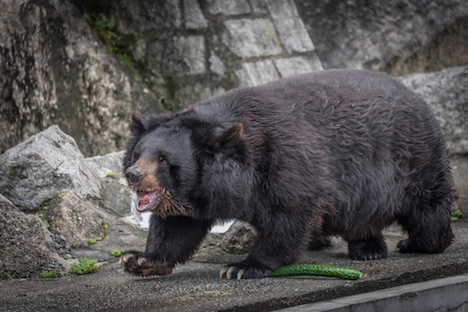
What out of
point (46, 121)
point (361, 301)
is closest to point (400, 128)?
point (361, 301)

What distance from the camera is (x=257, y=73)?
8742 mm

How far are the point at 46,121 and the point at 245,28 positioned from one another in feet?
10.3

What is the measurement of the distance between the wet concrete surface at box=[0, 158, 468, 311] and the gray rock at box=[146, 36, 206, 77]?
3.66 meters

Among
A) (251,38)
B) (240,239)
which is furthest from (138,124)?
(251,38)

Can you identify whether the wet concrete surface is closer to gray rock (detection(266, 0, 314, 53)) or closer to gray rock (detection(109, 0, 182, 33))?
gray rock (detection(109, 0, 182, 33))

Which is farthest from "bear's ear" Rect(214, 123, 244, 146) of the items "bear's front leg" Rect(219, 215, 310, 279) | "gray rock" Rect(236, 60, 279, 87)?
"gray rock" Rect(236, 60, 279, 87)

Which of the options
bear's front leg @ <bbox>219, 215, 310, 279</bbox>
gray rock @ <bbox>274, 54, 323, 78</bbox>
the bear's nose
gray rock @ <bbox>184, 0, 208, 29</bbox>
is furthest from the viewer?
gray rock @ <bbox>274, 54, 323, 78</bbox>

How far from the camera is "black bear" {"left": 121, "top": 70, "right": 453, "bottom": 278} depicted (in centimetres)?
449

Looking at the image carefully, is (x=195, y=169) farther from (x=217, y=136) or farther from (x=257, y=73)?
(x=257, y=73)

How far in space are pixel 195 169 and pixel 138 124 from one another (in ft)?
1.94

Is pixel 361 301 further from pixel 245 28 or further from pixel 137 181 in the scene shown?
pixel 245 28

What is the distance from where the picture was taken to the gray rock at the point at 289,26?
30.4 ft

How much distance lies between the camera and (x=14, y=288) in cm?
459

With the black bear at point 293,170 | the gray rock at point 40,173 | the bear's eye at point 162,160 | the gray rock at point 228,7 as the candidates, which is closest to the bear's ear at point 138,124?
the black bear at point 293,170
